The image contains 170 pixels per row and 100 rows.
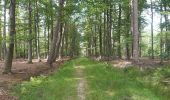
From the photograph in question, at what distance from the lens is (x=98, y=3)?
2852cm

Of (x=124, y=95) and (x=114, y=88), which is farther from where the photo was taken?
(x=114, y=88)

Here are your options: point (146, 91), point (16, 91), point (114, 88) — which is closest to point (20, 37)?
point (16, 91)

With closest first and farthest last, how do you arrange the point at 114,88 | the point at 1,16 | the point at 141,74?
the point at 114,88, the point at 141,74, the point at 1,16

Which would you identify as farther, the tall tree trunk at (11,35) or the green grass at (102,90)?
the tall tree trunk at (11,35)

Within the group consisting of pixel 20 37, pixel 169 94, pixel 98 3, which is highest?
pixel 98 3

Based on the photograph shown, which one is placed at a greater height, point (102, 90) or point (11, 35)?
point (11, 35)

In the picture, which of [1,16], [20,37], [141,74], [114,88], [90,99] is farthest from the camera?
[1,16]

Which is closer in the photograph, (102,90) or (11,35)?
(102,90)

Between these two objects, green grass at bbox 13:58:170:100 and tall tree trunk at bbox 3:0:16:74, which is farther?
tall tree trunk at bbox 3:0:16:74

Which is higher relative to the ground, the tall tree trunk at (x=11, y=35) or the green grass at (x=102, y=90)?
the tall tree trunk at (x=11, y=35)

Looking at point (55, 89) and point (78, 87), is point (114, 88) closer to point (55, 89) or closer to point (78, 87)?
point (78, 87)

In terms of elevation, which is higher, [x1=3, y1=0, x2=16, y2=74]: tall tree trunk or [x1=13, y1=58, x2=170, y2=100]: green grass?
[x1=3, y1=0, x2=16, y2=74]: tall tree trunk

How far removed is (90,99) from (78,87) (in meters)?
3.10

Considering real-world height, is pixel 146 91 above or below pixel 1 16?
below
